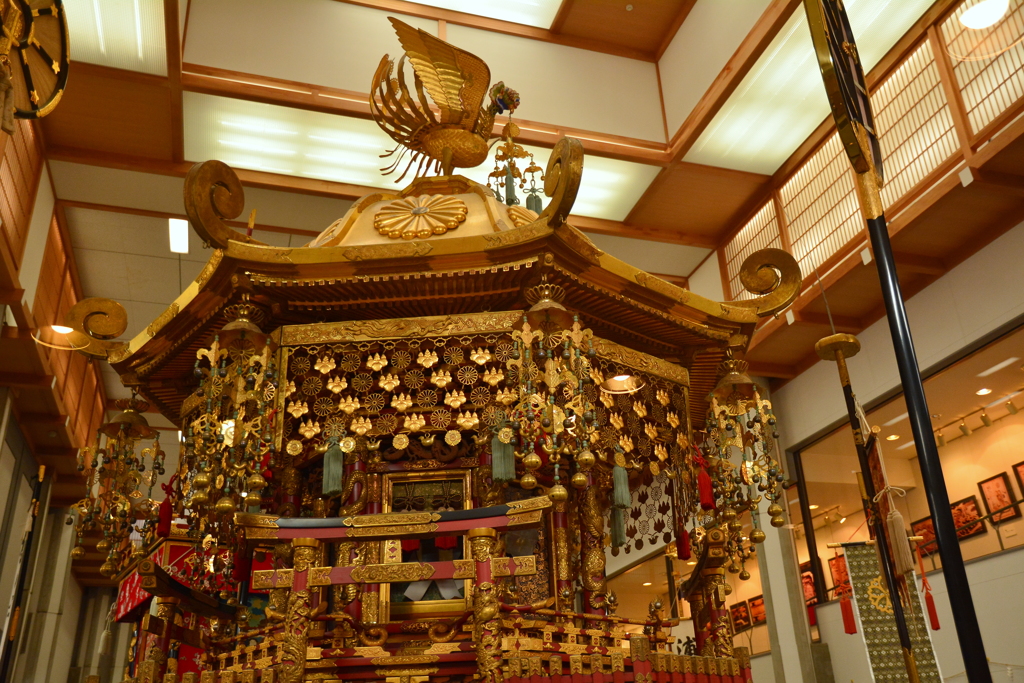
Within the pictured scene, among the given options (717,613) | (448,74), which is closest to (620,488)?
(717,613)

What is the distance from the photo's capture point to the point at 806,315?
368 inches

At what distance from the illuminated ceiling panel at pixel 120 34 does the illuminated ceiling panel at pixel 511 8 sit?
10.6ft

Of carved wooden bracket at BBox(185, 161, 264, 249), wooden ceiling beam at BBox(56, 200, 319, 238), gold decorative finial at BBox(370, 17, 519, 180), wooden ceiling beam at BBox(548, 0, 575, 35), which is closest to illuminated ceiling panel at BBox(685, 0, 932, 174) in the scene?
wooden ceiling beam at BBox(548, 0, 575, 35)

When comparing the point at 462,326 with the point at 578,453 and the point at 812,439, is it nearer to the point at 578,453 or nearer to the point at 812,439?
the point at 578,453

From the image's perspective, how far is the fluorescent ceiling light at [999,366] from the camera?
8086 millimetres

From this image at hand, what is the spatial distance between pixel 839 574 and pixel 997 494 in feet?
7.25

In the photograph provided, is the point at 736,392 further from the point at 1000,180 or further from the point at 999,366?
the point at 999,366

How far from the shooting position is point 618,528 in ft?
18.6

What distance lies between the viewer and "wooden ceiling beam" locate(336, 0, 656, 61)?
9.58 m

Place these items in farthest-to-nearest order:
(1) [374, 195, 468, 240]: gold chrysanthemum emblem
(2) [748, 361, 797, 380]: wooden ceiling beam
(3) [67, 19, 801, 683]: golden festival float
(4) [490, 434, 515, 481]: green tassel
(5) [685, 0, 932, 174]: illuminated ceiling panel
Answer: (2) [748, 361, 797, 380]: wooden ceiling beam → (5) [685, 0, 932, 174]: illuminated ceiling panel → (1) [374, 195, 468, 240]: gold chrysanthemum emblem → (4) [490, 434, 515, 481]: green tassel → (3) [67, 19, 801, 683]: golden festival float

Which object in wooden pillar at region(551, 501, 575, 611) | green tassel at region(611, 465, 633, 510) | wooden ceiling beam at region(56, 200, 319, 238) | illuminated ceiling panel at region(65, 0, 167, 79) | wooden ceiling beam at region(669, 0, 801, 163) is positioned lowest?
wooden pillar at region(551, 501, 575, 611)

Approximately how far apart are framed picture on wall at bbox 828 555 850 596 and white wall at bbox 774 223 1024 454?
1.75m

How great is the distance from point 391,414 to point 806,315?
580 centimetres

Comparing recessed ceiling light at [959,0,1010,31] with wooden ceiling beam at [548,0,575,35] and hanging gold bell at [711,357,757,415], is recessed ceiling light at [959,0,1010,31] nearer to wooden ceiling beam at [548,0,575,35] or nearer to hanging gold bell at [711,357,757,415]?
hanging gold bell at [711,357,757,415]
